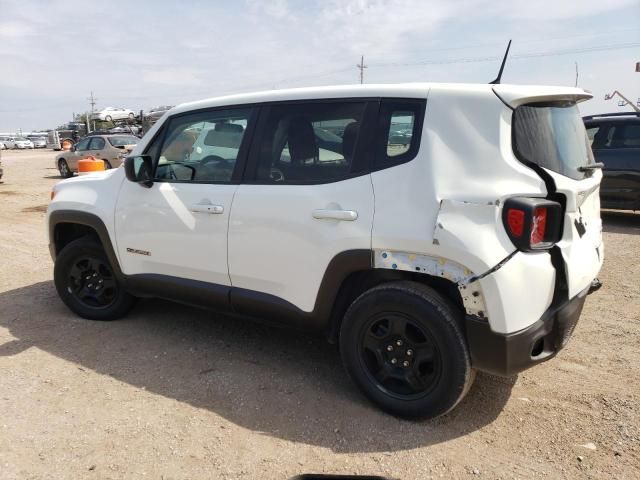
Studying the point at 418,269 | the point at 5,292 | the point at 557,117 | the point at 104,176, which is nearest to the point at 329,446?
the point at 418,269

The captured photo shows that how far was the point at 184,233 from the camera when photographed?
356 centimetres

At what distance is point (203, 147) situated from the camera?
3662 millimetres

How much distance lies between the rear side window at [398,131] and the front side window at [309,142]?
153 mm

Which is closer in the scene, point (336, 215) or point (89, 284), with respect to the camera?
point (336, 215)

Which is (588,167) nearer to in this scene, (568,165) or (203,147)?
(568,165)

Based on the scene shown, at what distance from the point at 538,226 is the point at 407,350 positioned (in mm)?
954

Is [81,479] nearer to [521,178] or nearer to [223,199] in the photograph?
[223,199]

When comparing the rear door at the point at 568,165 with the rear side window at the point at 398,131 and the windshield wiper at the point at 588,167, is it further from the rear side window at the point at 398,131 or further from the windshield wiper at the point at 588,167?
the rear side window at the point at 398,131

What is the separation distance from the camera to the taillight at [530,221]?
2.42 m

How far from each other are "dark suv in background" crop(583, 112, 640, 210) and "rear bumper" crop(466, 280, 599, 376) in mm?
6559

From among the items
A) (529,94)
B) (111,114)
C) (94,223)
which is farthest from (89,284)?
(111,114)

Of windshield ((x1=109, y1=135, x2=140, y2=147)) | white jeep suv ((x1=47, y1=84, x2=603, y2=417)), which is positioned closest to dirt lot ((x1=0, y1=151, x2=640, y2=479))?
white jeep suv ((x1=47, y1=84, x2=603, y2=417))

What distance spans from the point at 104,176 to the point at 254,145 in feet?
5.23

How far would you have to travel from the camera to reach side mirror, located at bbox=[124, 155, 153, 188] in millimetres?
3709
